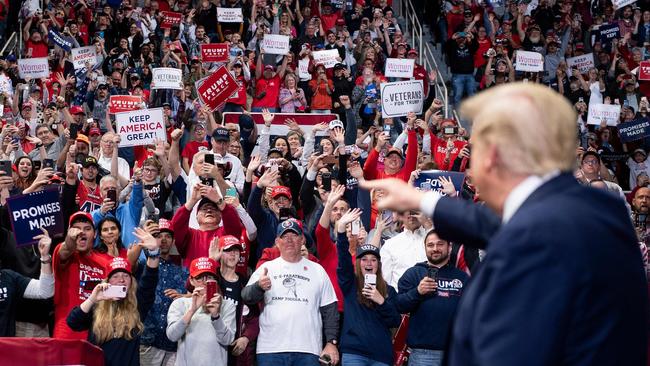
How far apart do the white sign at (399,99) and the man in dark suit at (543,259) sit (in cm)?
1162

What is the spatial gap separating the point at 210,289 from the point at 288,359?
0.91 m

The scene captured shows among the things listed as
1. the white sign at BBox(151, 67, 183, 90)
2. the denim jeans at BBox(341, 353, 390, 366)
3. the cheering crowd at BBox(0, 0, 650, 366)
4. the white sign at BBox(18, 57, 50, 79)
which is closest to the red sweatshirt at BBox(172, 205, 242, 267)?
the cheering crowd at BBox(0, 0, 650, 366)

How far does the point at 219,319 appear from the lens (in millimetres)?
7832

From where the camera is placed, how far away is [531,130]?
2328 mm

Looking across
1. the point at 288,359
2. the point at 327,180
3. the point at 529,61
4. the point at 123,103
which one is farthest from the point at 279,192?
the point at 529,61

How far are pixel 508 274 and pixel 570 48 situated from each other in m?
19.9

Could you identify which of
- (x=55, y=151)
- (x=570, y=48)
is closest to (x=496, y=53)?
(x=570, y=48)

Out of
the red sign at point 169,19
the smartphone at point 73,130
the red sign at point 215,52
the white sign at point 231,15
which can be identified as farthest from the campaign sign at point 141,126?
the white sign at point 231,15

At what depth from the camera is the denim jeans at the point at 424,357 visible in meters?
8.03

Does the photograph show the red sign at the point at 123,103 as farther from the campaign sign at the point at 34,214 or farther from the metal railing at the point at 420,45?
the metal railing at the point at 420,45

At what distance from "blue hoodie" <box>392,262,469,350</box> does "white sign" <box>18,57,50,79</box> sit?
10.5 meters

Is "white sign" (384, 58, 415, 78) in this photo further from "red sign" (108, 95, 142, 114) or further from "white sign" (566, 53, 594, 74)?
"red sign" (108, 95, 142, 114)

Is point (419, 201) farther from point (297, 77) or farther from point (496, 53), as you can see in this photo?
point (496, 53)

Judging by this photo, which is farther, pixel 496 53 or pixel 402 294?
pixel 496 53
